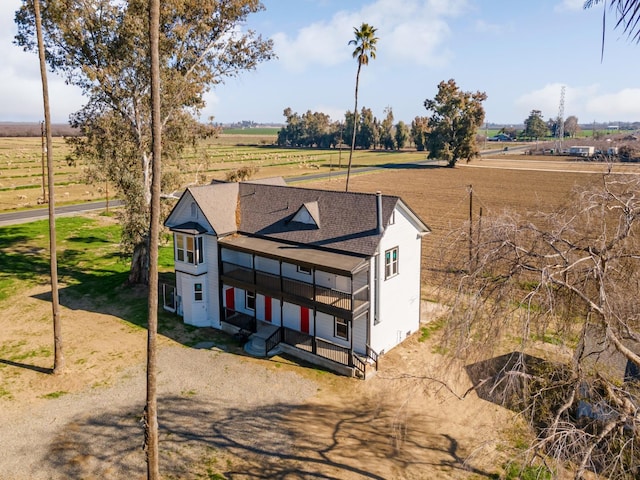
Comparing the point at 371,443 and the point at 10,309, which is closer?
the point at 371,443

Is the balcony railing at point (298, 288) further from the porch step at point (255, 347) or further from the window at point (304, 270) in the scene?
the porch step at point (255, 347)

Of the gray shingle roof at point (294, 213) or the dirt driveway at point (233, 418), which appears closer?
the dirt driveway at point (233, 418)

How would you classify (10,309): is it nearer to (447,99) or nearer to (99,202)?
(99,202)

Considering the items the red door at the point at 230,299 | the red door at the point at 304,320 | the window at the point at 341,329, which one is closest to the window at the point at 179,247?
the red door at the point at 230,299

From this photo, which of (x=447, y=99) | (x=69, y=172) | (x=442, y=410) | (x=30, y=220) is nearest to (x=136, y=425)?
(x=442, y=410)

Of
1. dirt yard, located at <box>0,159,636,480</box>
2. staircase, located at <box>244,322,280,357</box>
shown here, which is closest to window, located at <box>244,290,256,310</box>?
staircase, located at <box>244,322,280,357</box>

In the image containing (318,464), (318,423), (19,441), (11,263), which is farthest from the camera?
(11,263)

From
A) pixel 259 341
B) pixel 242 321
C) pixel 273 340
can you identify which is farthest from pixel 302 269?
pixel 242 321
